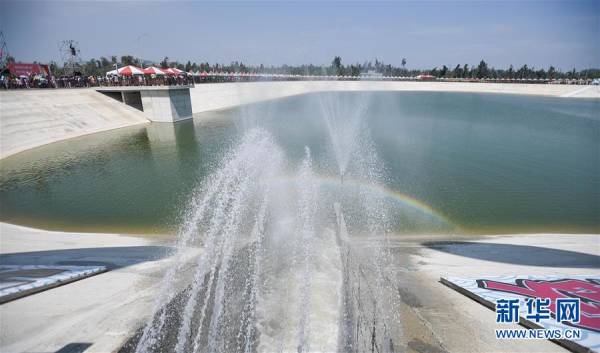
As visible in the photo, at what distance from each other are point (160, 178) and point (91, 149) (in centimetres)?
1411

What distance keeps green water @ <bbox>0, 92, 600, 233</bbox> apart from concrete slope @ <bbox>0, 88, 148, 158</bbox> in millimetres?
1833

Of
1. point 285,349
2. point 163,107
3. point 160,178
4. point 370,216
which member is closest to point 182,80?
point 163,107

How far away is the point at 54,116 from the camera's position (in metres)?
36.0

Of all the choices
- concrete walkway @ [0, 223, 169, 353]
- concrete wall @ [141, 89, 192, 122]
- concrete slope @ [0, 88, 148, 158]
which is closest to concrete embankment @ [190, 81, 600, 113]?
concrete wall @ [141, 89, 192, 122]

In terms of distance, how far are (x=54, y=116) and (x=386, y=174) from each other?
1483 inches

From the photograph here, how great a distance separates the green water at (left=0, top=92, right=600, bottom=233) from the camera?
1684 cm

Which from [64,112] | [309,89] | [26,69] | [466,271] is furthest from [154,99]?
[309,89]

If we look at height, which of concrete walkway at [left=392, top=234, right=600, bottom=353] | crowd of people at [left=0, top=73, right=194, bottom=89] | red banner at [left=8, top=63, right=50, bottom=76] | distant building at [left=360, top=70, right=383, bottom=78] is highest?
distant building at [left=360, top=70, right=383, bottom=78]

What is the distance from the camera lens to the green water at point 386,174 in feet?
55.3

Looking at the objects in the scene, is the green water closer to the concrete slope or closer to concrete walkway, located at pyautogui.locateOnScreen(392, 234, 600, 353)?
the concrete slope

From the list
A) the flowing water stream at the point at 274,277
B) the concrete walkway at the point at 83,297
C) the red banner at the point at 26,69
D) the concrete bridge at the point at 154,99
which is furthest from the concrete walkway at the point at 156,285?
the red banner at the point at 26,69

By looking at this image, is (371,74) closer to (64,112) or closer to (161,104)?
(161,104)

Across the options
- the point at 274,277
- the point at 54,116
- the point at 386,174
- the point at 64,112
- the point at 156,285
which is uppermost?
the point at 64,112

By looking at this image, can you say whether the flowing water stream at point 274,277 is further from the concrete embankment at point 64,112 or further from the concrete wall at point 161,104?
the concrete wall at point 161,104
